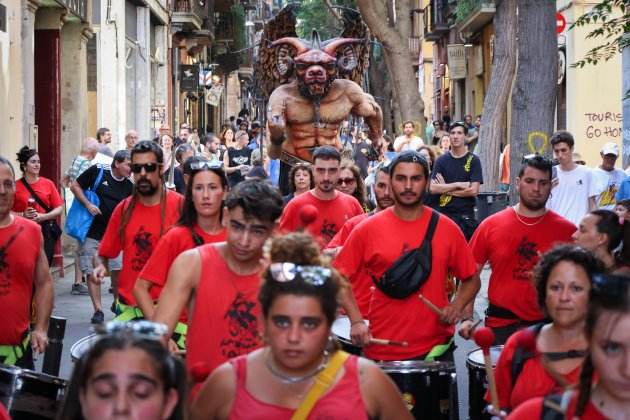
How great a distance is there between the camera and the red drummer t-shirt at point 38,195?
14.0 meters

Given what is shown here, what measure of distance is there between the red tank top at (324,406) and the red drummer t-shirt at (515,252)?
12.4ft

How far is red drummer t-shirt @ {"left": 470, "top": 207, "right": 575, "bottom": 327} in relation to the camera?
804cm

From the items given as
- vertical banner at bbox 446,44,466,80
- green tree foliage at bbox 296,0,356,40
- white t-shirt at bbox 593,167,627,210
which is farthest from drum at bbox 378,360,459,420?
green tree foliage at bbox 296,0,356,40

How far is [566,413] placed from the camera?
11.6 ft

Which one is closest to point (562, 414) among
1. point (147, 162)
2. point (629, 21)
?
point (147, 162)

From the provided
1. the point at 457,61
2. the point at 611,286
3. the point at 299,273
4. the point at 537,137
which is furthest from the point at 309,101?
the point at 457,61

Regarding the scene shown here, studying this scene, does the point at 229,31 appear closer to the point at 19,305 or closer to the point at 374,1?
the point at 374,1

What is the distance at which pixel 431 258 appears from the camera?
728cm

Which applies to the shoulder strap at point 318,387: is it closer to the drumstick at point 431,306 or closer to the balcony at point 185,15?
the drumstick at point 431,306

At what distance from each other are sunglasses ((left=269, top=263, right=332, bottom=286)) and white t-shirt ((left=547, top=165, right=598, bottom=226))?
8363 millimetres

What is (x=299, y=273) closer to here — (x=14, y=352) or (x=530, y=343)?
(x=530, y=343)

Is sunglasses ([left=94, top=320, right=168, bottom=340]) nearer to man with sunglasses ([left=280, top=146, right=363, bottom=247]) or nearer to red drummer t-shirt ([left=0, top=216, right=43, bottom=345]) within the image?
red drummer t-shirt ([left=0, top=216, right=43, bottom=345])

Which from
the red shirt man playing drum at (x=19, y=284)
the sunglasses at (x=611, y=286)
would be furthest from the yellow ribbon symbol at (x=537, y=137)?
the sunglasses at (x=611, y=286)

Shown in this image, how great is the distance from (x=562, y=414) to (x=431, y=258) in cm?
375
